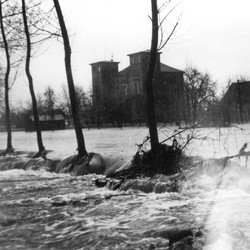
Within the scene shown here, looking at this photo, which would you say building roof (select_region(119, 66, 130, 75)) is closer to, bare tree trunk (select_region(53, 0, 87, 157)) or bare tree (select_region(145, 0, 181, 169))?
bare tree trunk (select_region(53, 0, 87, 157))

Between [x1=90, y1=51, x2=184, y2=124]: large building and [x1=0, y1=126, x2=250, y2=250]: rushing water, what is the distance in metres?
47.8

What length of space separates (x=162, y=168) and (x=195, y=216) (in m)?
5.45

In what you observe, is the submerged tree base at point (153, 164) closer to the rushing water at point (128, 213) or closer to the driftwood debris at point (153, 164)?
the driftwood debris at point (153, 164)

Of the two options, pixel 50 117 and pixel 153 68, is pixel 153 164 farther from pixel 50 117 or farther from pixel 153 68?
pixel 50 117

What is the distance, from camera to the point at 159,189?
12.4 m

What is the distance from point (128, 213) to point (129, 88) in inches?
2807

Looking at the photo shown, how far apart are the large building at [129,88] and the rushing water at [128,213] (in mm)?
47811

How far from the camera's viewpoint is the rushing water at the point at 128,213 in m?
7.76

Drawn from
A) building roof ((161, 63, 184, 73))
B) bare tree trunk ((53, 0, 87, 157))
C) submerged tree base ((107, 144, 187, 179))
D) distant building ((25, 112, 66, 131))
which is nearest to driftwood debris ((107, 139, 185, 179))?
submerged tree base ((107, 144, 187, 179))

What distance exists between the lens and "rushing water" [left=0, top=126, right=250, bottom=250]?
776cm

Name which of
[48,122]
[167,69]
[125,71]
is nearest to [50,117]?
[48,122]

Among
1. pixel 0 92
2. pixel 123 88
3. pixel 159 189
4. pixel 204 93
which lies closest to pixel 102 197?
pixel 159 189

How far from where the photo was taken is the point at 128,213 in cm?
994

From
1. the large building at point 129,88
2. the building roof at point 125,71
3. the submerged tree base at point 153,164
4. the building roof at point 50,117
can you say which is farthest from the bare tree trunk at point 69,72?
the building roof at point 50,117
